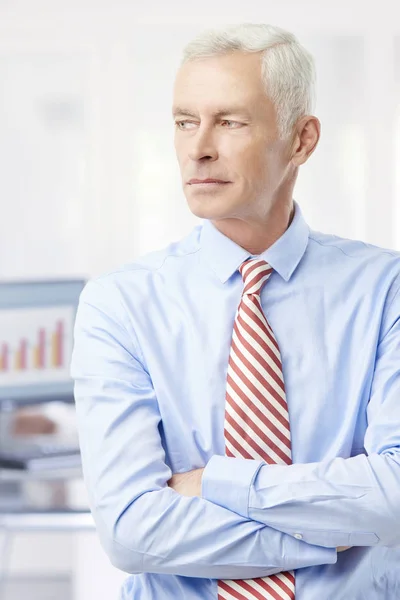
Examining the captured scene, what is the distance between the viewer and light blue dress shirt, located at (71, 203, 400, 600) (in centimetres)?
135

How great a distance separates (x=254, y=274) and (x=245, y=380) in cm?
19

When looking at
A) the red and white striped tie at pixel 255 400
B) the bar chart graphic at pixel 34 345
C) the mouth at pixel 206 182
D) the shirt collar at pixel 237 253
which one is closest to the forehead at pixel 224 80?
the mouth at pixel 206 182

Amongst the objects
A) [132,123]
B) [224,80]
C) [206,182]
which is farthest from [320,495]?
[132,123]

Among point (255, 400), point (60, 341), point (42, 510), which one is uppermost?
point (255, 400)

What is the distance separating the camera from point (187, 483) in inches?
55.7

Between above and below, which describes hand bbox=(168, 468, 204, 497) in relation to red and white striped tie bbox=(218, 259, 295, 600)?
below

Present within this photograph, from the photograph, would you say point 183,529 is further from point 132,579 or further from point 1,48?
point 1,48

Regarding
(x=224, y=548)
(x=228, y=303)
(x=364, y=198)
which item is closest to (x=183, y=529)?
(x=224, y=548)

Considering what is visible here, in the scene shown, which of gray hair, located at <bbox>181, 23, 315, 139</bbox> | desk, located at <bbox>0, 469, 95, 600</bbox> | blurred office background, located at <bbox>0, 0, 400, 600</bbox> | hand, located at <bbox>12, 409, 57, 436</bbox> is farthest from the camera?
blurred office background, located at <bbox>0, 0, 400, 600</bbox>

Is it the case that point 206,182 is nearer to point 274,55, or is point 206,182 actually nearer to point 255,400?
point 274,55

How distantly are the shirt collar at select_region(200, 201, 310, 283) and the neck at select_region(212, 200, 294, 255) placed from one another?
0.05ft

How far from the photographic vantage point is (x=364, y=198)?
14.6 feet

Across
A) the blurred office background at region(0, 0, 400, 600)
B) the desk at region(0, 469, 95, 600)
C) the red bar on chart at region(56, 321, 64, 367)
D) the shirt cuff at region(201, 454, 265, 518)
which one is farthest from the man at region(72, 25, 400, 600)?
the blurred office background at region(0, 0, 400, 600)

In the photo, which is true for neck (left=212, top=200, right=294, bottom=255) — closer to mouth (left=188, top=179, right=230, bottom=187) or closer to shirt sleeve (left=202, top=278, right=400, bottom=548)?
mouth (left=188, top=179, right=230, bottom=187)
